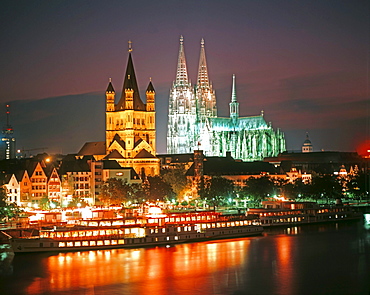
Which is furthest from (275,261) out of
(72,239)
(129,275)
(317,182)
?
(317,182)

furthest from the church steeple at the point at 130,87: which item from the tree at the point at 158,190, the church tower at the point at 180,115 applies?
the church tower at the point at 180,115

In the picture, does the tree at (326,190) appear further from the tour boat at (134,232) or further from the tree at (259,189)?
the tour boat at (134,232)

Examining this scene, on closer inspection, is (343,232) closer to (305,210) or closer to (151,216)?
(305,210)

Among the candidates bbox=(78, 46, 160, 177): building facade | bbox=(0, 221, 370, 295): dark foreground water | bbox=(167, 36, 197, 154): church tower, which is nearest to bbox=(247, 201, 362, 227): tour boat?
bbox=(0, 221, 370, 295): dark foreground water

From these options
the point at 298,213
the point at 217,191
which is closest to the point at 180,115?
the point at 217,191

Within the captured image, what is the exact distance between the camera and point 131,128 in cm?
15338

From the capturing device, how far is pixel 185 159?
590 ft

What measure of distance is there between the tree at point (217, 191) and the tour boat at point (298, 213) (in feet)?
53.3

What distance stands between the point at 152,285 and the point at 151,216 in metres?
24.3

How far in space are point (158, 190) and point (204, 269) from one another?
6104cm

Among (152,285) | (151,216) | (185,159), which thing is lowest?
(152,285)

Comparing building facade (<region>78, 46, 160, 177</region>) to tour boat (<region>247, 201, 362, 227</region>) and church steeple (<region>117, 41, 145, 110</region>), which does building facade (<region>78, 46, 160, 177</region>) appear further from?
tour boat (<region>247, 201, 362, 227</region>)

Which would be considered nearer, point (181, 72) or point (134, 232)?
point (134, 232)

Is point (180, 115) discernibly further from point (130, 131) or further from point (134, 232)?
point (134, 232)
